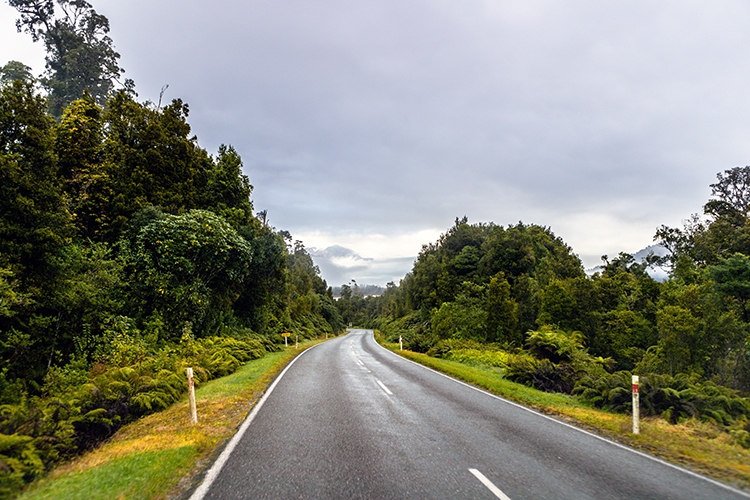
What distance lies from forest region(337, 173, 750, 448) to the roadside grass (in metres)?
9.25

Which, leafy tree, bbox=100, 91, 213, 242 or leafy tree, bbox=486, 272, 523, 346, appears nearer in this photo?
leafy tree, bbox=100, 91, 213, 242

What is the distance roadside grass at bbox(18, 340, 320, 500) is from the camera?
4.18 meters

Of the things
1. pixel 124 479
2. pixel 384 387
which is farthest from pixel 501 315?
pixel 124 479

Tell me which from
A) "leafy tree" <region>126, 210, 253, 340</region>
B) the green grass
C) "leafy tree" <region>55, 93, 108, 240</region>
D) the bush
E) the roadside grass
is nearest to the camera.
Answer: the green grass

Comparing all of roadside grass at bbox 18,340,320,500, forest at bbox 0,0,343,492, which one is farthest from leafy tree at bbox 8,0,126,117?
roadside grass at bbox 18,340,320,500

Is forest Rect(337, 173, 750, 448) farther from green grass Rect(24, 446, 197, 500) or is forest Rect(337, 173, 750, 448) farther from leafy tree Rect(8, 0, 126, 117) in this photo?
leafy tree Rect(8, 0, 126, 117)

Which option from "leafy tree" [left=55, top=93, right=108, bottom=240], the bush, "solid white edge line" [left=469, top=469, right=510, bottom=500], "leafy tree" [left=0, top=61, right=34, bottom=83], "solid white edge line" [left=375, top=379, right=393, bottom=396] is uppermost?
"leafy tree" [left=0, top=61, right=34, bottom=83]

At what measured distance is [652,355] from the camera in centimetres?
2264

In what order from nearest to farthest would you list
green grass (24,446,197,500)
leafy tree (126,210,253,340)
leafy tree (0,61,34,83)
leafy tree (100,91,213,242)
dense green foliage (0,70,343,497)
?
green grass (24,446,197,500), dense green foliage (0,70,343,497), leafy tree (126,210,253,340), leafy tree (100,91,213,242), leafy tree (0,61,34,83)

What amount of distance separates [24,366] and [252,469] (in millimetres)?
10577

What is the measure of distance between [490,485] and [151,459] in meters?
4.52

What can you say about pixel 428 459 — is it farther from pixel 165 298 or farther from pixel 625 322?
pixel 625 322

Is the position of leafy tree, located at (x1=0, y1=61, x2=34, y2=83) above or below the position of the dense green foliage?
above

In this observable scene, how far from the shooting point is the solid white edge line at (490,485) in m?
4.14
